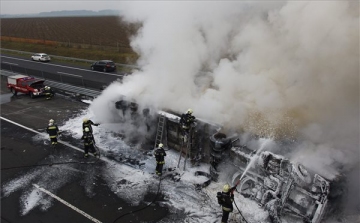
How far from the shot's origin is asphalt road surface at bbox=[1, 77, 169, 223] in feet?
22.2

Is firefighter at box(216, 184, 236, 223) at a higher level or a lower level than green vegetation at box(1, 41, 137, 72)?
higher

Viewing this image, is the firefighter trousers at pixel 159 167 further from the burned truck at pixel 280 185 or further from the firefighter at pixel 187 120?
the burned truck at pixel 280 185

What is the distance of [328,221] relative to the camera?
6.10 meters

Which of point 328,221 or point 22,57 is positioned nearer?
point 328,221

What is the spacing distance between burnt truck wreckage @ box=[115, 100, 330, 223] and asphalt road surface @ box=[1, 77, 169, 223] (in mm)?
2001

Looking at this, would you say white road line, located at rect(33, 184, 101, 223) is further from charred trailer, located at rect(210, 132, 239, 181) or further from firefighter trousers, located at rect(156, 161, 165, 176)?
charred trailer, located at rect(210, 132, 239, 181)

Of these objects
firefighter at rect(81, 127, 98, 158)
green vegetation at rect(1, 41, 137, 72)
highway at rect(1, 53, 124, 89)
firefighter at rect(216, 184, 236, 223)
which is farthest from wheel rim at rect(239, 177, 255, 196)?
green vegetation at rect(1, 41, 137, 72)

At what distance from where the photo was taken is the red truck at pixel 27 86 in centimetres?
1635

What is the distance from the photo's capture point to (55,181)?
26.8ft

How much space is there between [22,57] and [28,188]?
32.4 meters

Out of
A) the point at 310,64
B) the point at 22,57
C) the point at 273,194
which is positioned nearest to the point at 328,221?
the point at 273,194

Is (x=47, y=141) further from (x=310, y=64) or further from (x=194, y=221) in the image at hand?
(x=310, y=64)

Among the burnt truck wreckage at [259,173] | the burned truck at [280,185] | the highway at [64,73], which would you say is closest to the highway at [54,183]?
the burnt truck wreckage at [259,173]

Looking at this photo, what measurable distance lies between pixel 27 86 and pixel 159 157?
1224 centimetres
